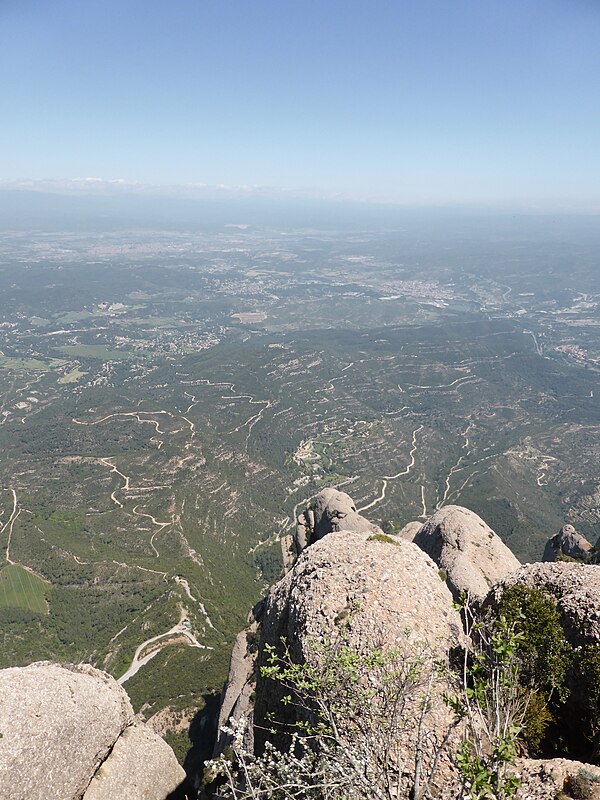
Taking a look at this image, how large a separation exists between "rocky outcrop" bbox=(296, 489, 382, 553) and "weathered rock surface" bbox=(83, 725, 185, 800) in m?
22.7

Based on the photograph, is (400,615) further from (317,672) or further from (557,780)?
(557,780)

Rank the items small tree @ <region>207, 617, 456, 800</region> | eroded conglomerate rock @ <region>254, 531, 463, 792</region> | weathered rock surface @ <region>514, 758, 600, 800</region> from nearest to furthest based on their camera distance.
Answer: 1. small tree @ <region>207, 617, 456, 800</region>
2. weathered rock surface @ <region>514, 758, 600, 800</region>
3. eroded conglomerate rock @ <region>254, 531, 463, 792</region>

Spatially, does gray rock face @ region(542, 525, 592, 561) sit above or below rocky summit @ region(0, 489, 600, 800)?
below

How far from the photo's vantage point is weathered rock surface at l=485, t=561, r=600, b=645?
19016 mm

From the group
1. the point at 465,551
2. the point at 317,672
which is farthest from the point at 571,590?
the point at 465,551

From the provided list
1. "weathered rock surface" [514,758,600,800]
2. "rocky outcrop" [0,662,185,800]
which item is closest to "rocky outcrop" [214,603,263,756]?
"rocky outcrop" [0,662,185,800]

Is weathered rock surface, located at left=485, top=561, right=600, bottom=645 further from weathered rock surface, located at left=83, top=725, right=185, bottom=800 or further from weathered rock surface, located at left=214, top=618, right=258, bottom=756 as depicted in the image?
weathered rock surface, located at left=83, top=725, right=185, bottom=800

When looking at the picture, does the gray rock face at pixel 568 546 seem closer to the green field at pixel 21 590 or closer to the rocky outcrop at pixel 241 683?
the rocky outcrop at pixel 241 683

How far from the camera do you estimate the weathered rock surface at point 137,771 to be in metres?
22.5

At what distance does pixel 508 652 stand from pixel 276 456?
144m

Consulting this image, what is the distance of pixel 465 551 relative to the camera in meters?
36.0

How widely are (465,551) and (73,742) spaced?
29.1m

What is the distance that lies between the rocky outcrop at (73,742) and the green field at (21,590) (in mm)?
68122

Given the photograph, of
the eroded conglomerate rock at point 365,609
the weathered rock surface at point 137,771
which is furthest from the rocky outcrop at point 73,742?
the eroded conglomerate rock at point 365,609
